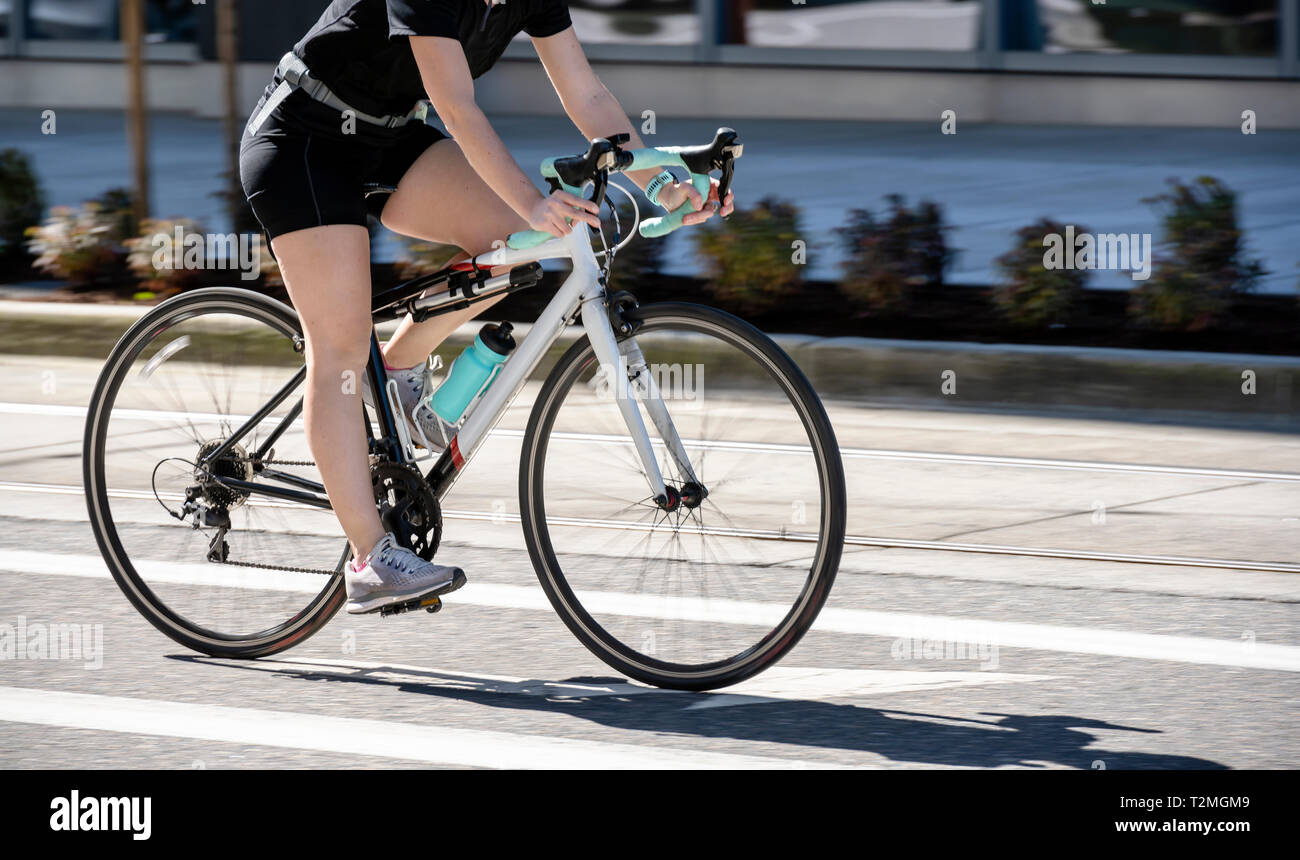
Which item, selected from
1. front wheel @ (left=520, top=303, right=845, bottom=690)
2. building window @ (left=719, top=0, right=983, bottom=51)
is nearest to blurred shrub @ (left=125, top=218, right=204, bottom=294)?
front wheel @ (left=520, top=303, right=845, bottom=690)

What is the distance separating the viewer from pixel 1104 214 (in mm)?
12250

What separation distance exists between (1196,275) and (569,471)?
14.8 feet

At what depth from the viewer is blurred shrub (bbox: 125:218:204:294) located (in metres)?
9.57

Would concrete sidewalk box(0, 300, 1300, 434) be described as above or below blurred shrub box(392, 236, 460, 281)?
below

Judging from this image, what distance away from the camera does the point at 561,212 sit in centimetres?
422

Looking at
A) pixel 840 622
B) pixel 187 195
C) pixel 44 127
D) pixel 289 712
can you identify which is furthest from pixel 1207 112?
pixel 289 712

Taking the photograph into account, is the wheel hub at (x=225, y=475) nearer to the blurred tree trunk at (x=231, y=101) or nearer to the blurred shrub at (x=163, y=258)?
the blurred shrub at (x=163, y=258)

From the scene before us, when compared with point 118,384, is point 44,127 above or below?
above

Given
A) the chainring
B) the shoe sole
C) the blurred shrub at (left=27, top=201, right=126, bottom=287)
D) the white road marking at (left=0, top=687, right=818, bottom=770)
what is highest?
the blurred shrub at (left=27, top=201, right=126, bottom=287)

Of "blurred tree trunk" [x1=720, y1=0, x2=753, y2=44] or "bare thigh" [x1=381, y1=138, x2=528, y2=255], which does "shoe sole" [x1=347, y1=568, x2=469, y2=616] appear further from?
"blurred tree trunk" [x1=720, y1=0, x2=753, y2=44]

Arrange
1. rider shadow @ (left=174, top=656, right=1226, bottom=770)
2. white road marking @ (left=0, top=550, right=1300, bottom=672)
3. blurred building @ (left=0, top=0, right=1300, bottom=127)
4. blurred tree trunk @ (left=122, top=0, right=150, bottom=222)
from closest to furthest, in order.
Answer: rider shadow @ (left=174, top=656, right=1226, bottom=770) < white road marking @ (left=0, top=550, right=1300, bottom=672) < blurred tree trunk @ (left=122, top=0, right=150, bottom=222) < blurred building @ (left=0, top=0, right=1300, bottom=127)

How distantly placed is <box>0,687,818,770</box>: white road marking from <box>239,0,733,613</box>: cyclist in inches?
14.4
